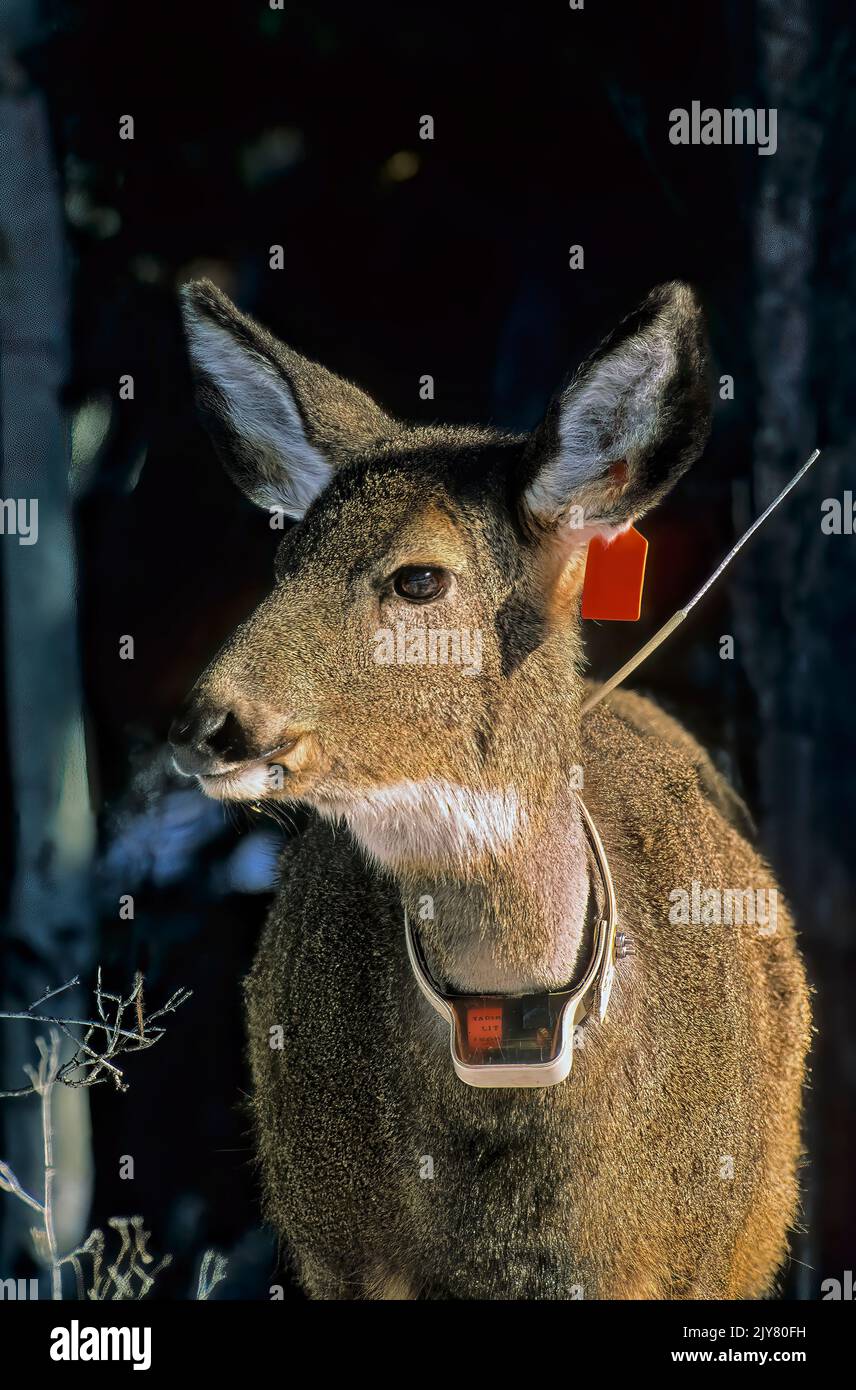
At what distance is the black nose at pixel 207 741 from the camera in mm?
1777

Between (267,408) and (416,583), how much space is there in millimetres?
487

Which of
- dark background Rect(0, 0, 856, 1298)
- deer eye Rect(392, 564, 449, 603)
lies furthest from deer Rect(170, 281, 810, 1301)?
dark background Rect(0, 0, 856, 1298)

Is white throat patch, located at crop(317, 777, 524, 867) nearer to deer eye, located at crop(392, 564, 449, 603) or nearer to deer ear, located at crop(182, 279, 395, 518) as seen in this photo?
deer eye, located at crop(392, 564, 449, 603)

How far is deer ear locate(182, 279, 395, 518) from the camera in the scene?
2229mm

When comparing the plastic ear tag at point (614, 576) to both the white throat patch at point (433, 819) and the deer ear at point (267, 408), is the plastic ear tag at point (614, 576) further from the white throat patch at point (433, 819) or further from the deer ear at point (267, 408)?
the deer ear at point (267, 408)

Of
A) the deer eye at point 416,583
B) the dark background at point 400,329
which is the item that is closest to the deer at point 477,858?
the deer eye at point 416,583

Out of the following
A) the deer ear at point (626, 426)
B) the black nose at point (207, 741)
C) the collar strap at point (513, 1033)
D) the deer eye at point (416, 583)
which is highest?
the deer ear at point (626, 426)

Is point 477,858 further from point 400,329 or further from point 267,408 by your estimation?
point 400,329

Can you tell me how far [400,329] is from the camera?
9.57 ft

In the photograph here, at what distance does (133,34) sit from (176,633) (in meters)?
1.07

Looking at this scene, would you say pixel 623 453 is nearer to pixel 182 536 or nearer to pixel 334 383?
pixel 334 383

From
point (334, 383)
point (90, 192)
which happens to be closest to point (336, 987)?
point (334, 383)
